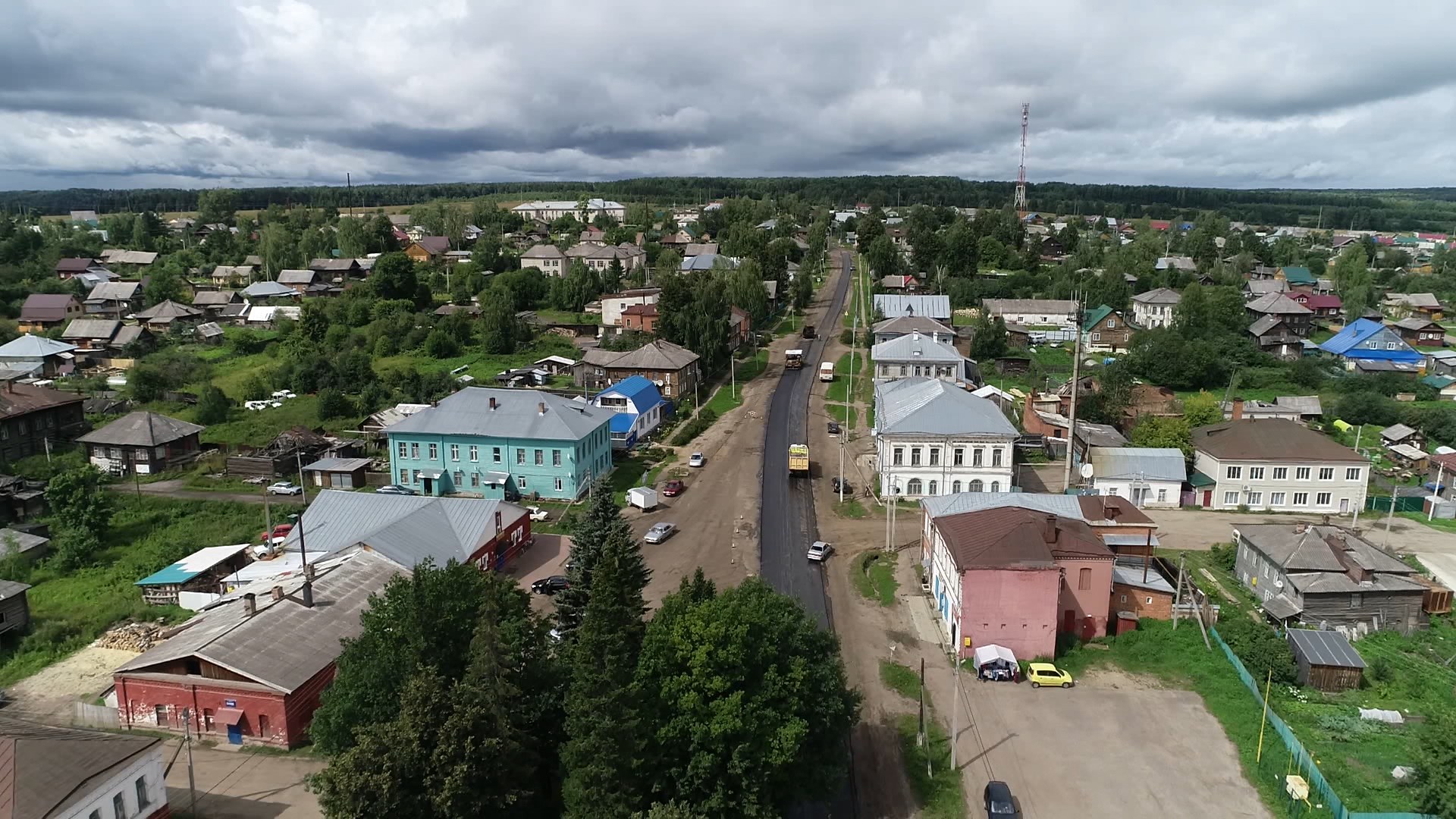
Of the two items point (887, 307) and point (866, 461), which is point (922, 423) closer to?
point (866, 461)

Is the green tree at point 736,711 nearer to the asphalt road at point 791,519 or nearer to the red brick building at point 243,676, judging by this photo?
the asphalt road at point 791,519

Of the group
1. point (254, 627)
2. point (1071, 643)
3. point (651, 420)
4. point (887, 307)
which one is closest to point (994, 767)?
point (1071, 643)

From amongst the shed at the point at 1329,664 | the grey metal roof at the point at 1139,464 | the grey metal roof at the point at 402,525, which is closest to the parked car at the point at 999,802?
the shed at the point at 1329,664

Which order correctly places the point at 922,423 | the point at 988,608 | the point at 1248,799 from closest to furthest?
1. the point at 1248,799
2. the point at 988,608
3. the point at 922,423

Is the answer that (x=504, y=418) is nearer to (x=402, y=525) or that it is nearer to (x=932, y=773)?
(x=402, y=525)

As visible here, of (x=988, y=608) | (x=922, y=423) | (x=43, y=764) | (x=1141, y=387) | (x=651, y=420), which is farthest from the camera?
(x=1141, y=387)

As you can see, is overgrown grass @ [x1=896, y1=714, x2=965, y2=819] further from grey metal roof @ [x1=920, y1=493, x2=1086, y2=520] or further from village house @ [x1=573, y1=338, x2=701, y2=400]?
village house @ [x1=573, y1=338, x2=701, y2=400]

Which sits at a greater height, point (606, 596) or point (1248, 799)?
point (606, 596)
